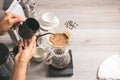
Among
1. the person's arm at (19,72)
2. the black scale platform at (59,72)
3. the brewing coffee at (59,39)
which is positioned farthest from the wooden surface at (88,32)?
the person's arm at (19,72)

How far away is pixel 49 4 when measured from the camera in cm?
146

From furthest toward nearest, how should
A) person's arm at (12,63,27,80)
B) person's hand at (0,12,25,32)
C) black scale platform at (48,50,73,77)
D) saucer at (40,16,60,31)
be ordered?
1. saucer at (40,16,60,31)
2. black scale platform at (48,50,73,77)
3. person's hand at (0,12,25,32)
4. person's arm at (12,63,27,80)

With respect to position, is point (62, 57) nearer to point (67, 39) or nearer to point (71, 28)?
point (67, 39)

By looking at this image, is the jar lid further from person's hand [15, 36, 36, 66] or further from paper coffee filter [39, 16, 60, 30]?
paper coffee filter [39, 16, 60, 30]

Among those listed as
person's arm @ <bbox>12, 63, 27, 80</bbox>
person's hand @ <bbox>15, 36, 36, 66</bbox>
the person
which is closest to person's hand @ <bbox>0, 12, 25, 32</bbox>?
the person

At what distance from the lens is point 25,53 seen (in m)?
1.00

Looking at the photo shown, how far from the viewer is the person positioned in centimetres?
95

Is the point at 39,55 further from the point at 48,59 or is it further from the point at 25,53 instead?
the point at 25,53

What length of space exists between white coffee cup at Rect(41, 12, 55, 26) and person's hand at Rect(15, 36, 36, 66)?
301mm

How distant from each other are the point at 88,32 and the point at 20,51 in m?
0.46

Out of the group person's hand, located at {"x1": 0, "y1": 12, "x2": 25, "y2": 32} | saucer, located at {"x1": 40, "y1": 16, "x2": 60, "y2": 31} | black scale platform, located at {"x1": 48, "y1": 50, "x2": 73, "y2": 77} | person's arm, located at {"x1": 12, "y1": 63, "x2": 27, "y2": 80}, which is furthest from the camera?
saucer, located at {"x1": 40, "y1": 16, "x2": 60, "y2": 31}

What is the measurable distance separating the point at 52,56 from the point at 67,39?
109mm

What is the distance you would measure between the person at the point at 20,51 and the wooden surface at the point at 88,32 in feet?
0.64

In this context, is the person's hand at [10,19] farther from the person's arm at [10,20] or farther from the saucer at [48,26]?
the saucer at [48,26]
